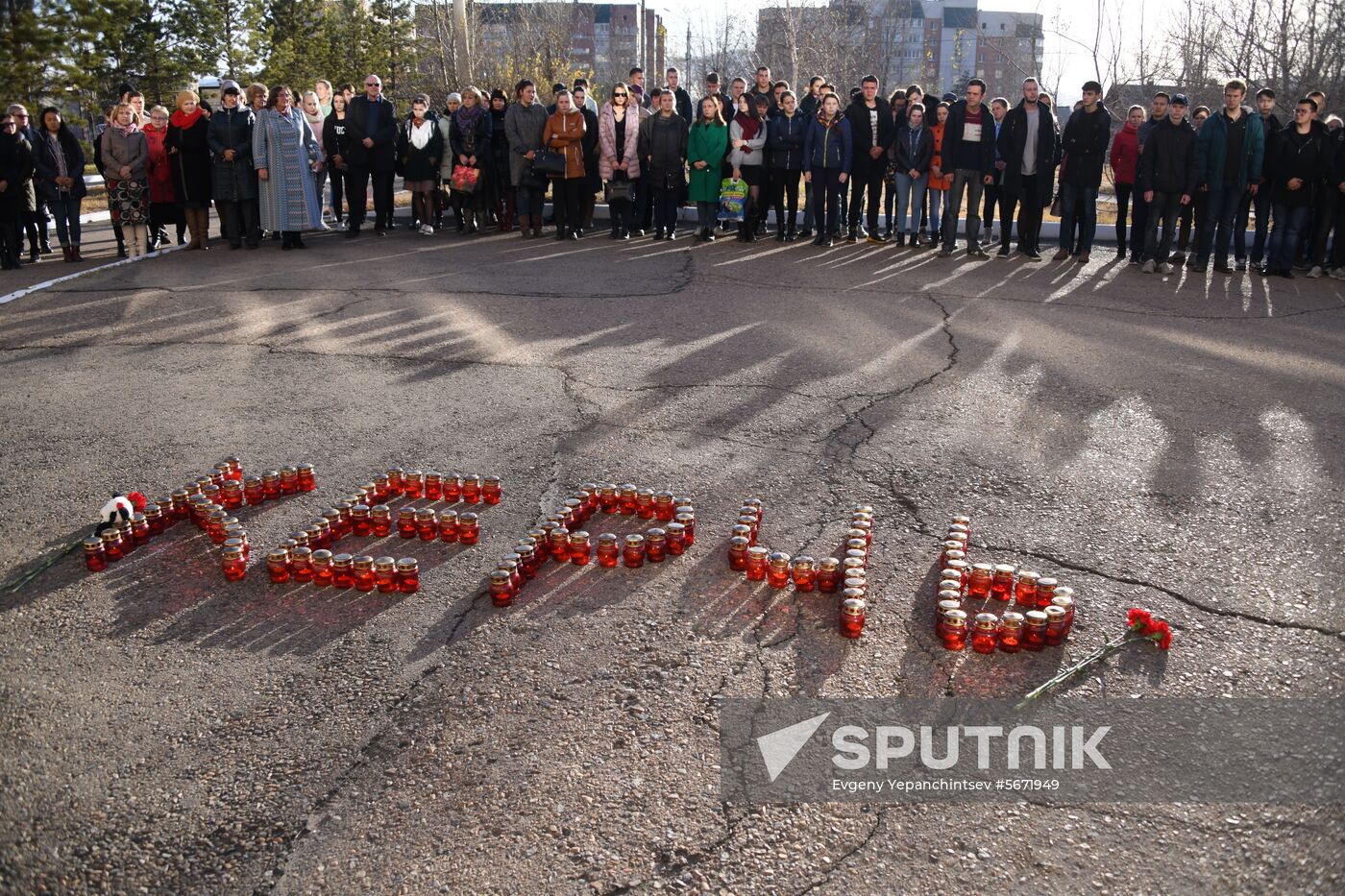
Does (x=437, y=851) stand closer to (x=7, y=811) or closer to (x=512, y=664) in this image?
(x=512, y=664)

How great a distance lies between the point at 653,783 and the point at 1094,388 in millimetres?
6305

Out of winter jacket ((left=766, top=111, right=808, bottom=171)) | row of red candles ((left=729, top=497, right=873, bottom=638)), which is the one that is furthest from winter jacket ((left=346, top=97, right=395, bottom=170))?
row of red candles ((left=729, top=497, right=873, bottom=638))

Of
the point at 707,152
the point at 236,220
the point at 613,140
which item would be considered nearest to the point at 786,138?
the point at 707,152

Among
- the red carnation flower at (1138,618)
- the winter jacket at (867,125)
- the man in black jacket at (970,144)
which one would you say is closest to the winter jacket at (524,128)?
the winter jacket at (867,125)

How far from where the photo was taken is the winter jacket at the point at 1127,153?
15156 mm

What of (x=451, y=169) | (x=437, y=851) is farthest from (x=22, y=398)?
(x=451, y=169)

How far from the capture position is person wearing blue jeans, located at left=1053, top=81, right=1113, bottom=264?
14.1m

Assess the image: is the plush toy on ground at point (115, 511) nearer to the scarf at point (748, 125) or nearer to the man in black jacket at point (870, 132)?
the scarf at point (748, 125)

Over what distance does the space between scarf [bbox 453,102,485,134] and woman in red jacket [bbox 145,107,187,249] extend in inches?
165

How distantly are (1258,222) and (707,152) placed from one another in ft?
25.3

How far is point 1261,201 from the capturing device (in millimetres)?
14148

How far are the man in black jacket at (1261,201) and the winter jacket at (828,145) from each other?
206 inches

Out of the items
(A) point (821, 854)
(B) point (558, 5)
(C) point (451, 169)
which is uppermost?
(B) point (558, 5)

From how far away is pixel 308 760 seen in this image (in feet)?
12.4
